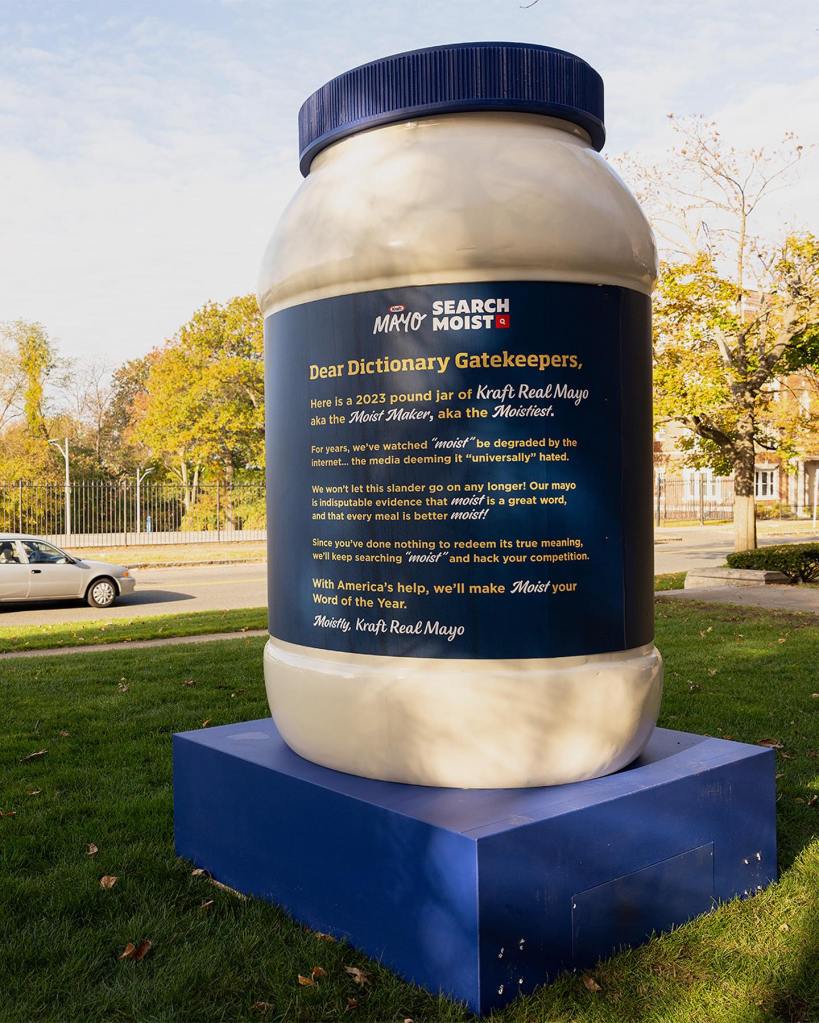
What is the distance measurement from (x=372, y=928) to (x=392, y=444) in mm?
1716

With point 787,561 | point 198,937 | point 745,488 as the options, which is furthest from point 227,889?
point 745,488

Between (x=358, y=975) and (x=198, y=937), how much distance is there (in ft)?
2.30

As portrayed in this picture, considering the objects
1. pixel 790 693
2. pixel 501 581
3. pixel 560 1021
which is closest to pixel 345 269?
pixel 501 581

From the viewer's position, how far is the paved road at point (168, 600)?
1659 centimetres

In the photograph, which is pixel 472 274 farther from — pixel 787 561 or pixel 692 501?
pixel 692 501

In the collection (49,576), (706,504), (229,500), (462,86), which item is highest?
(462,86)

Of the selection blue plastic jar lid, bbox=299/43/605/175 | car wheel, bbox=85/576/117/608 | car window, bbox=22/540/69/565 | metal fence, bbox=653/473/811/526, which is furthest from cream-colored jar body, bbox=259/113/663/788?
metal fence, bbox=653/473/811/526

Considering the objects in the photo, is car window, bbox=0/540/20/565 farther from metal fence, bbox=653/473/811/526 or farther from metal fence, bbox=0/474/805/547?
metal fence, bbox=653/473/811/526

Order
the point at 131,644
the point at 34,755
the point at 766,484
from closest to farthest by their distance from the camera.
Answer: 1. the point at 34,755
2. the point at 131,644
3. the point at 766,484

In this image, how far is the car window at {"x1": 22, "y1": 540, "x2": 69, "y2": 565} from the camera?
58.4ft

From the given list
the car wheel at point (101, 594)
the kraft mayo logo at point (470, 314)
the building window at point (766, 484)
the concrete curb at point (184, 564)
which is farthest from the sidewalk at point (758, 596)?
the building window at point (766, 484)

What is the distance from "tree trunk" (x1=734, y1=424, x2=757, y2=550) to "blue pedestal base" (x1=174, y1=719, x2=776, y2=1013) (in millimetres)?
16867

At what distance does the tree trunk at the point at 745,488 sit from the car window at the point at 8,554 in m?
14.5

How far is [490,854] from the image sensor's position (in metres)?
2.96
